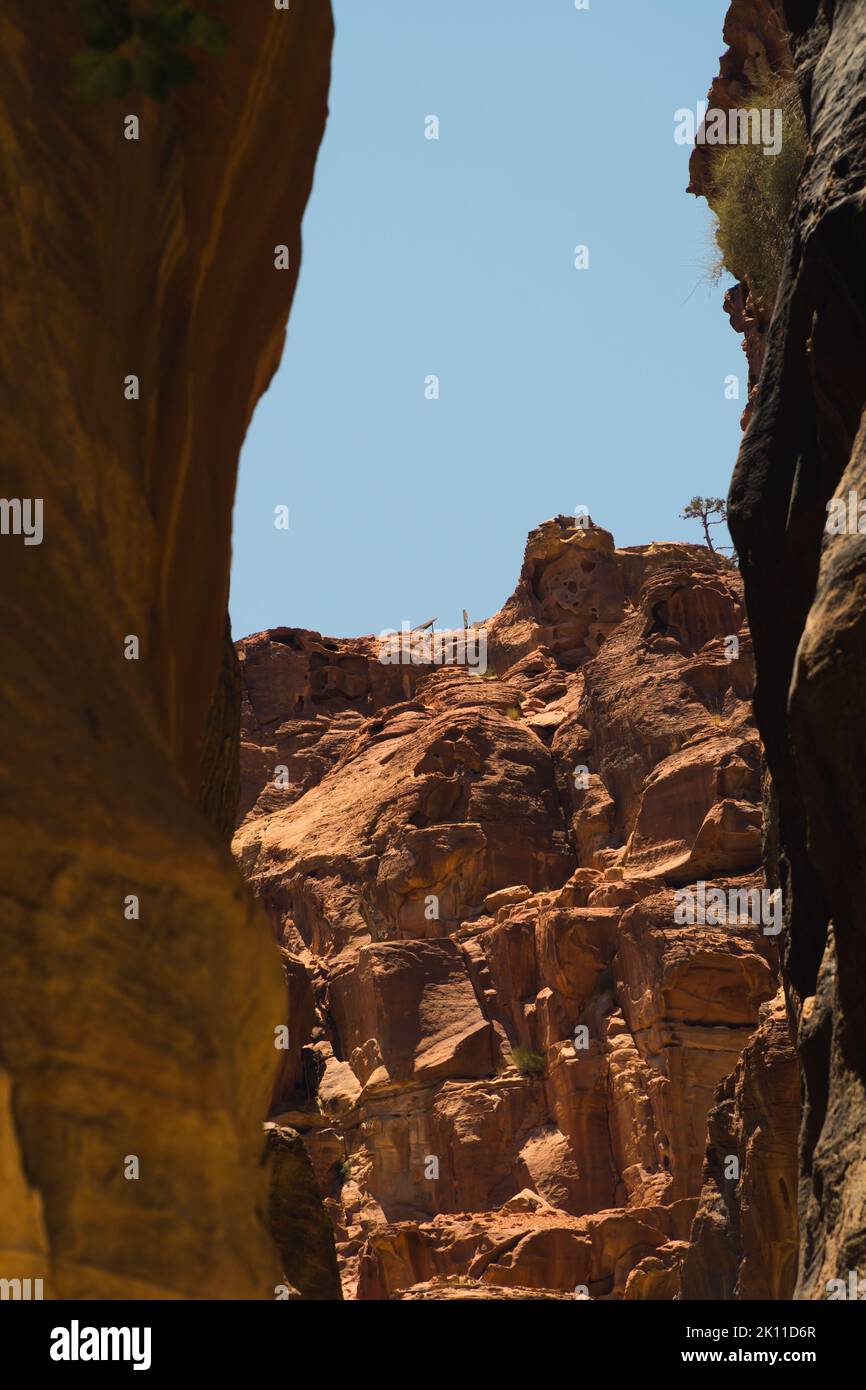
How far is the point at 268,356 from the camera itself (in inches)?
398

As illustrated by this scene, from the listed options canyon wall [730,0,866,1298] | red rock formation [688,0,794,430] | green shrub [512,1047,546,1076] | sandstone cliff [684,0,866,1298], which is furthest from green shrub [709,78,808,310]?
green shrub [512,1047,546,1076]

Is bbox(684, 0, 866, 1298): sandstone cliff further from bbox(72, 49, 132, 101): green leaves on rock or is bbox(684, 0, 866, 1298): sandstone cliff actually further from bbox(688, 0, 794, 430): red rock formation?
bbox(688, 0, 794, 430): red rock formation

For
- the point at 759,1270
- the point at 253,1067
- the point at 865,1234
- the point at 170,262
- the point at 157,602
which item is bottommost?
the point at 759,1270

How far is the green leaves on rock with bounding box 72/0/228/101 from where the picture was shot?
6.32m

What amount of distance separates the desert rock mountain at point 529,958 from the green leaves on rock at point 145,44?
21145 mm

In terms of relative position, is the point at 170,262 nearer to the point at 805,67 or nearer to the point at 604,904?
the point at 805,67

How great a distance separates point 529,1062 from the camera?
35.9m

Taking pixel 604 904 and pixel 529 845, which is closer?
pixel 604 904

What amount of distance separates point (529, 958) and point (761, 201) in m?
20.1

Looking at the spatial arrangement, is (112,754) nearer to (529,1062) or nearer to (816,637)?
(816,637)

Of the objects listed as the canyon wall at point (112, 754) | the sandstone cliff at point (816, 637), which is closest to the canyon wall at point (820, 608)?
the sandstone cliff at point (816, 637)

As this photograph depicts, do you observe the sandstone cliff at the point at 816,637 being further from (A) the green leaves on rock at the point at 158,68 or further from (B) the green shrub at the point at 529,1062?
(B) the green shrub at the point at 529,1062
